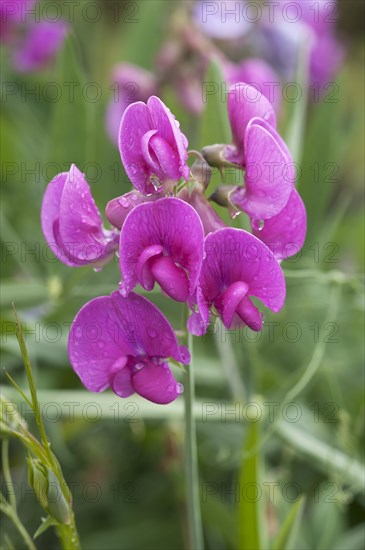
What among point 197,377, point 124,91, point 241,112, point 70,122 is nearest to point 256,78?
point 124,91

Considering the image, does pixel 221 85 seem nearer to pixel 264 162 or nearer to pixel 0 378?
pixel 264 162

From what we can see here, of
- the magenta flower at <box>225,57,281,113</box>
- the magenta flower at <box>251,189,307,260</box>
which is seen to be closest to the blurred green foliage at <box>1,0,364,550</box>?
the magenta flower at <box>225,57,281,113</box>

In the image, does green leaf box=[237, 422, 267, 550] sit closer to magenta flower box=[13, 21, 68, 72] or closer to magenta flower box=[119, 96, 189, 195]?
magenta flower box=[119, 96, 189, 195]

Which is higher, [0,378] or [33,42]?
[33,42]

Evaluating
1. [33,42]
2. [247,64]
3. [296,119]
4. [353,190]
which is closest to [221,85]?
[296,119]

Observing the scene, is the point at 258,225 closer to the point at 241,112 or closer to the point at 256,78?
the point at 241,112

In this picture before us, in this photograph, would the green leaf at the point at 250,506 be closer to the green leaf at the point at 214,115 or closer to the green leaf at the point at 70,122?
the green leaf at the point at 214,115
